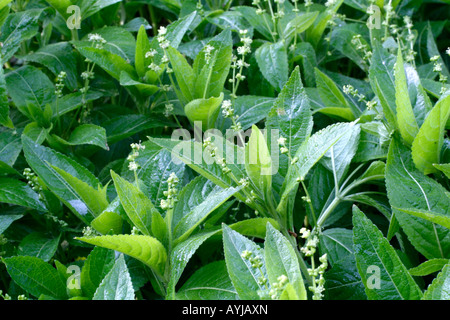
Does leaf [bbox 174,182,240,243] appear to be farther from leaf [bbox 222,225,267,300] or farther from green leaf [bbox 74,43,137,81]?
green leaf [bbox 74,43,137,81]

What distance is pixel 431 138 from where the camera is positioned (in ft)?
4.37

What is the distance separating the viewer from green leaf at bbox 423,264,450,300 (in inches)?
40.5

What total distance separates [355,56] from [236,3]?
2.17 feet

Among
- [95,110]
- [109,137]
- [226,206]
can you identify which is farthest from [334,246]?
[95,110]

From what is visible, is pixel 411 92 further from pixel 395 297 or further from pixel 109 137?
pixel 109 137

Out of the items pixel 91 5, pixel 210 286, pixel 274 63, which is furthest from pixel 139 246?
pixel 91 5

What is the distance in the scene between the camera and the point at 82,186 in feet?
4.50

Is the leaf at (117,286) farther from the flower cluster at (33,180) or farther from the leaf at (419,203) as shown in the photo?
the leaf at (419,203)

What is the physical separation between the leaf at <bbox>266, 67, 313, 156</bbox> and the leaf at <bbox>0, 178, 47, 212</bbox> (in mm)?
705

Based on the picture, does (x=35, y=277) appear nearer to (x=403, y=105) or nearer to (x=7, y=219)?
(x=7, y=219)

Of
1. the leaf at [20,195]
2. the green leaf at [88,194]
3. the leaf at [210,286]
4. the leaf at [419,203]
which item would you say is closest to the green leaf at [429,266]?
the leaf at [419,203]

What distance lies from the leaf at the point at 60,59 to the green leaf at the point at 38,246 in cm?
60

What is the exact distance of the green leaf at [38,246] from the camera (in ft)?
4.73

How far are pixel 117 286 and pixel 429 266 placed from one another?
71cm
